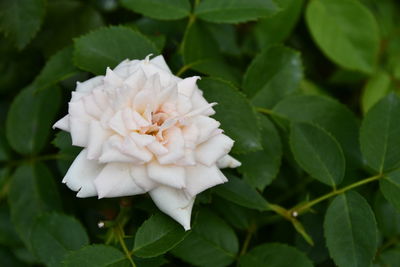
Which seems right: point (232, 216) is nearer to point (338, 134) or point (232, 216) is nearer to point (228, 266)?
point (228, 266)

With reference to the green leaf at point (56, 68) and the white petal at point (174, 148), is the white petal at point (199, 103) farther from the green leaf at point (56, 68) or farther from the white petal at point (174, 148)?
the green leaf at point (56, 68)

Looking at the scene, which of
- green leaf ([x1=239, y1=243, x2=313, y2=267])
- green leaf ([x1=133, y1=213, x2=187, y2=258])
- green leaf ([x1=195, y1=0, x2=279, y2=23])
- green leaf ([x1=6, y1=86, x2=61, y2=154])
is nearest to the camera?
green leaf ([x1=133, y1=213, x2=187, y2=258])

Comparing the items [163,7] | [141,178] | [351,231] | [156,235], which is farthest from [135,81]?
[351,231]

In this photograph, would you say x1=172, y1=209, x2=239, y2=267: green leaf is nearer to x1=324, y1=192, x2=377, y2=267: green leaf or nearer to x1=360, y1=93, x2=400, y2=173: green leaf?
A: x1=324, y1=192, x2=377, y2=267: green leaf

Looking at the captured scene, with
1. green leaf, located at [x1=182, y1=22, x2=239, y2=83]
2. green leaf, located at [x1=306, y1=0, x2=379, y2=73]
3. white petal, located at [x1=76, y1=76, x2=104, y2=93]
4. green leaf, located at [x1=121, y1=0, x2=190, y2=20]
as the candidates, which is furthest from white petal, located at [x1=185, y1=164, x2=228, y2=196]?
green leaf, located at [x1=306, y1=0, x2=379, y2=73]

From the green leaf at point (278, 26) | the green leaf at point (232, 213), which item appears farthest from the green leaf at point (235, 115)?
the green leaf at point (278, 26)

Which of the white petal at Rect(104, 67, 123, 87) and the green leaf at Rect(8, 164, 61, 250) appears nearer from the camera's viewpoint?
the white petal at Rect(104, 67, 123, 87)
